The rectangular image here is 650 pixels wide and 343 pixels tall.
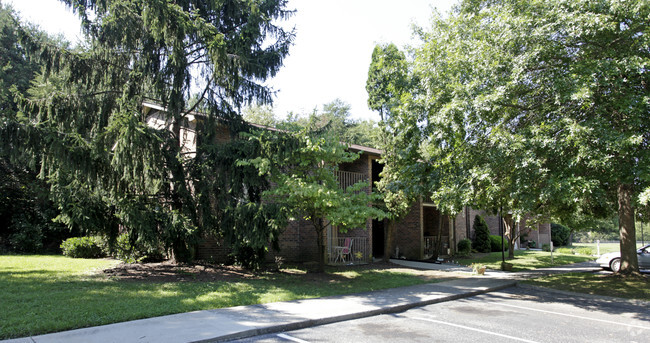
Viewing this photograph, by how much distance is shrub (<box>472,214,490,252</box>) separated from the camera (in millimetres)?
25219

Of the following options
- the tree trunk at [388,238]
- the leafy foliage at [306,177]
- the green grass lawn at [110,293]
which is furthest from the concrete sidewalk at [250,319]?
the tree trunk at [388,238]

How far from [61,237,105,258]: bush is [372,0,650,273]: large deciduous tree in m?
13.3

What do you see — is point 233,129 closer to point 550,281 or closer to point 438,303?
point 438,303

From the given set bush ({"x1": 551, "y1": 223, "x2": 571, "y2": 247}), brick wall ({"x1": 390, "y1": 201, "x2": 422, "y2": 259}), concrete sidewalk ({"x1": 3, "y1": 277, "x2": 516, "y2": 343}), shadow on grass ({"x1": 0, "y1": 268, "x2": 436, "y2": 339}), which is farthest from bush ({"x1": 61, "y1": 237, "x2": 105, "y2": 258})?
bush ({"x1": 551, "y1": 223, "x2": 571, "y2": 247})

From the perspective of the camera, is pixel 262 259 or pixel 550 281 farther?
pixel 550 281

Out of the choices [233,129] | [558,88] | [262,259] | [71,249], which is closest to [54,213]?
[71,249]

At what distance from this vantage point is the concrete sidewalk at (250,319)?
19.3ft

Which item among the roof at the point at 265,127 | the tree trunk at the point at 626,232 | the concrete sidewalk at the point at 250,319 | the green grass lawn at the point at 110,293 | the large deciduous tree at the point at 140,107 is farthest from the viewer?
the roof at the point at 265,127

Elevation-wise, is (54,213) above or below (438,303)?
above

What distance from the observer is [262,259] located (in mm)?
11828

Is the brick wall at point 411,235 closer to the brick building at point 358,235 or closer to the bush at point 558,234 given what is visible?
the brick building at point 358,235

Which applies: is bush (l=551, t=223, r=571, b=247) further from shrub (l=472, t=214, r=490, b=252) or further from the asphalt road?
the asphalt road

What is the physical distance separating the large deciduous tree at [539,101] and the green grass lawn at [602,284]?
280 cm

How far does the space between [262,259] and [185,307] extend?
4215 mm
